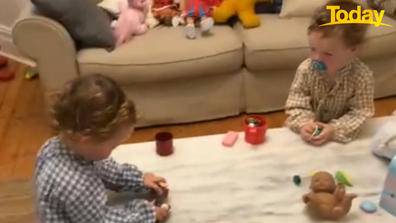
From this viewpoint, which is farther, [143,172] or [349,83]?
[349,83]

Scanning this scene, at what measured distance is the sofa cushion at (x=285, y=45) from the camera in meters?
2.31

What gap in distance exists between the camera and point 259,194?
5.08ft

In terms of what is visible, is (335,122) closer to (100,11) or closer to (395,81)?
(395,81)

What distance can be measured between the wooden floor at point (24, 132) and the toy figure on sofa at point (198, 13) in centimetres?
43

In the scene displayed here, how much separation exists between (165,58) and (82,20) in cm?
37

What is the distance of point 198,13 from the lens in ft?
8.11

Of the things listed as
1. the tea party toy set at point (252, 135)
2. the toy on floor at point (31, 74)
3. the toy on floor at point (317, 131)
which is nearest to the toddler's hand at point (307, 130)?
the toy on floor at point (317, 131)

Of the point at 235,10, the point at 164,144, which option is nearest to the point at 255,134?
the point at 164,144

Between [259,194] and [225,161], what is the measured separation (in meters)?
0.17

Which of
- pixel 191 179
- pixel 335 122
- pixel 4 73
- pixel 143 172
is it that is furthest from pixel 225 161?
pixel 4 73

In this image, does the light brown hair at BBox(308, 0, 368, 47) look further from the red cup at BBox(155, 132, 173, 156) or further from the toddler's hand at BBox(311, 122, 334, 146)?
the red cup at BBox(155, 132, 173, 156)

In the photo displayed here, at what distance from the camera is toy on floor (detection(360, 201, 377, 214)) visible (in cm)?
148

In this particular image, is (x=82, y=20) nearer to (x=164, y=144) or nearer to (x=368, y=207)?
(x=164, y=144)

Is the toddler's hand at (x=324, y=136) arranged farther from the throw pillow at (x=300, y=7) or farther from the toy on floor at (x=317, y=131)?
the throw pillow at (x=300, y=7)
